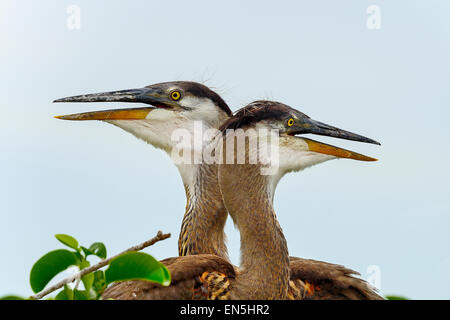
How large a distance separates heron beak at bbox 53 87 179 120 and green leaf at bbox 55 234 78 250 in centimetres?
165

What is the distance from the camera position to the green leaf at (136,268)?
160cm

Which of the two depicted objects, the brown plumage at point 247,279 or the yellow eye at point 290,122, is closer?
the brown plumage at point 247,279

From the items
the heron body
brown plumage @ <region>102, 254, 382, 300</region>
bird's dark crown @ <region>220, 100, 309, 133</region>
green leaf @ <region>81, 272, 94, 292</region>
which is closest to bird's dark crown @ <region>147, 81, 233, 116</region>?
the heron body

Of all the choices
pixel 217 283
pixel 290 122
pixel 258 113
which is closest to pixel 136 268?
pixel 217 283

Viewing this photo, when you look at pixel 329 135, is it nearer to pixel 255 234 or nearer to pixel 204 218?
pixel 255 234

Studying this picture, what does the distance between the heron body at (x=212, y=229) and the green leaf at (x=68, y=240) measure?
0.67 metres

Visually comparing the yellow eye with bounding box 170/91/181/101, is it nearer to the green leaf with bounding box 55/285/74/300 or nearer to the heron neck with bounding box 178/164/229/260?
the heron neck with bounding box 178/164/229/260

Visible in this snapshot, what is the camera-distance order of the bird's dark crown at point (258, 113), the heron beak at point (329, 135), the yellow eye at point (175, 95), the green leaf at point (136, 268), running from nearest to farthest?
the green leaf at point (136, 268) → the bird's dark crown at point (258, 113) → the heron beak at point (329, 135) → the yellow eye at point (175, 95)

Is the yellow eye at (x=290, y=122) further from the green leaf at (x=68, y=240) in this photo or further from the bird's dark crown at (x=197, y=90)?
the green leaf at (x=68, y=240)

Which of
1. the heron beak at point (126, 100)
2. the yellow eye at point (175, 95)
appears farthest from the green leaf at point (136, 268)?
the yellow eye at point (175, 95)

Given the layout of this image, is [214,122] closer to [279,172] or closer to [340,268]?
[279,172]

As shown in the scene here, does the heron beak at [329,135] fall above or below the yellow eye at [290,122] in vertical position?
below

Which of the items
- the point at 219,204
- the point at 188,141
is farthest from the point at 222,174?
the point at 188,141

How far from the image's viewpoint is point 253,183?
2760mm
